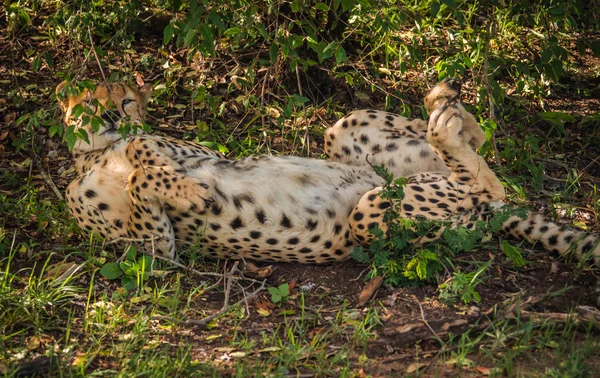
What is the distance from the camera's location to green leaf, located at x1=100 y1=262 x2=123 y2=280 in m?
4.25

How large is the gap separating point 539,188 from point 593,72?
167 cm

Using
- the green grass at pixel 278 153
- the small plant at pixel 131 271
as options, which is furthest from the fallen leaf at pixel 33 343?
the small plant at pixel 131 271

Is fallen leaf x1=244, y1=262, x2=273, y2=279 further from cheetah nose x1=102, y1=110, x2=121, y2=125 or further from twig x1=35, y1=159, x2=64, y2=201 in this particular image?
twig x1=35, y1=159, x2=64, y2=201

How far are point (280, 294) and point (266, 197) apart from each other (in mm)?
555

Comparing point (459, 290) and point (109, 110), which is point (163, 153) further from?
point (459, 290)

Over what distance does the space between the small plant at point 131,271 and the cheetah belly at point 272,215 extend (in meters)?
0.25

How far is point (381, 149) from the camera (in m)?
4.82

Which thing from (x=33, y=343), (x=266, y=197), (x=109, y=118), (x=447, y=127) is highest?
(x=447, y=127)

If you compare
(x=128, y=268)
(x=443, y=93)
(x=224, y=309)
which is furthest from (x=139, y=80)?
(x=224, y=309)

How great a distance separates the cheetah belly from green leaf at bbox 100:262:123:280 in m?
0.37

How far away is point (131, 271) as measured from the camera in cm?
425

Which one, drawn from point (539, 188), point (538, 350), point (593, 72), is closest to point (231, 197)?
point (538, 350)

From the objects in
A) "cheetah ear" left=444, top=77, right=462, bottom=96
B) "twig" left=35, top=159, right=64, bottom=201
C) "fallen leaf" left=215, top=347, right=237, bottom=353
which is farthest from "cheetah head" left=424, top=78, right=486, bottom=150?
"twig" left=35, top=159, right=64, bottom=201

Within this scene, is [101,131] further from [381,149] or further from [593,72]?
[593,72]
